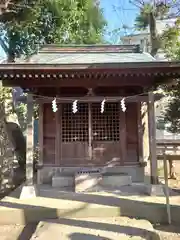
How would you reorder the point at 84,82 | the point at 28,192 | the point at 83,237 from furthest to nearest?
1. the point at 84,82
2. the point at 28,192
3. the point at 83,237

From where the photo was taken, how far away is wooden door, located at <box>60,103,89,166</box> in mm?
8812

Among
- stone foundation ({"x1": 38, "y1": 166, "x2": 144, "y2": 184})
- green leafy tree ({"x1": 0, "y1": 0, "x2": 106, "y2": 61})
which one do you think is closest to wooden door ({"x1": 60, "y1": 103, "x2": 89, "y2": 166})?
stone foundation ({"x1": 38, "y1": 166, "x2": 144, "y2": 184})

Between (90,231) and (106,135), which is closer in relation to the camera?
(90,231)

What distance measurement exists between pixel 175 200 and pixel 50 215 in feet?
9.52

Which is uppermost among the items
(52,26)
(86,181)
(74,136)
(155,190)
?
(52,26)

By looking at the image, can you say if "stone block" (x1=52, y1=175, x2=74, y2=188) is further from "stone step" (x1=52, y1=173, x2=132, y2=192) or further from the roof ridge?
the roof ridge

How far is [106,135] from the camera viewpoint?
29.1 ft

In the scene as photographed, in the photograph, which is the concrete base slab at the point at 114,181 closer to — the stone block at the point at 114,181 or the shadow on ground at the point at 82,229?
the stone block at the point at 114,181

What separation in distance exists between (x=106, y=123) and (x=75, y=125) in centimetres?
96

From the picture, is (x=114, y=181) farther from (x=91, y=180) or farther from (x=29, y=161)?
(x=29, y=161)

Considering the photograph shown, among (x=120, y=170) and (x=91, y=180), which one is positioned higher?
(x=120, y=170)

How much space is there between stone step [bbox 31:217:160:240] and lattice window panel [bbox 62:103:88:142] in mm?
3398

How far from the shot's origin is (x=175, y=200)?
665 cm

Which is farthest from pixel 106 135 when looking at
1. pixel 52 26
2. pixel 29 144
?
pixel 52 26
